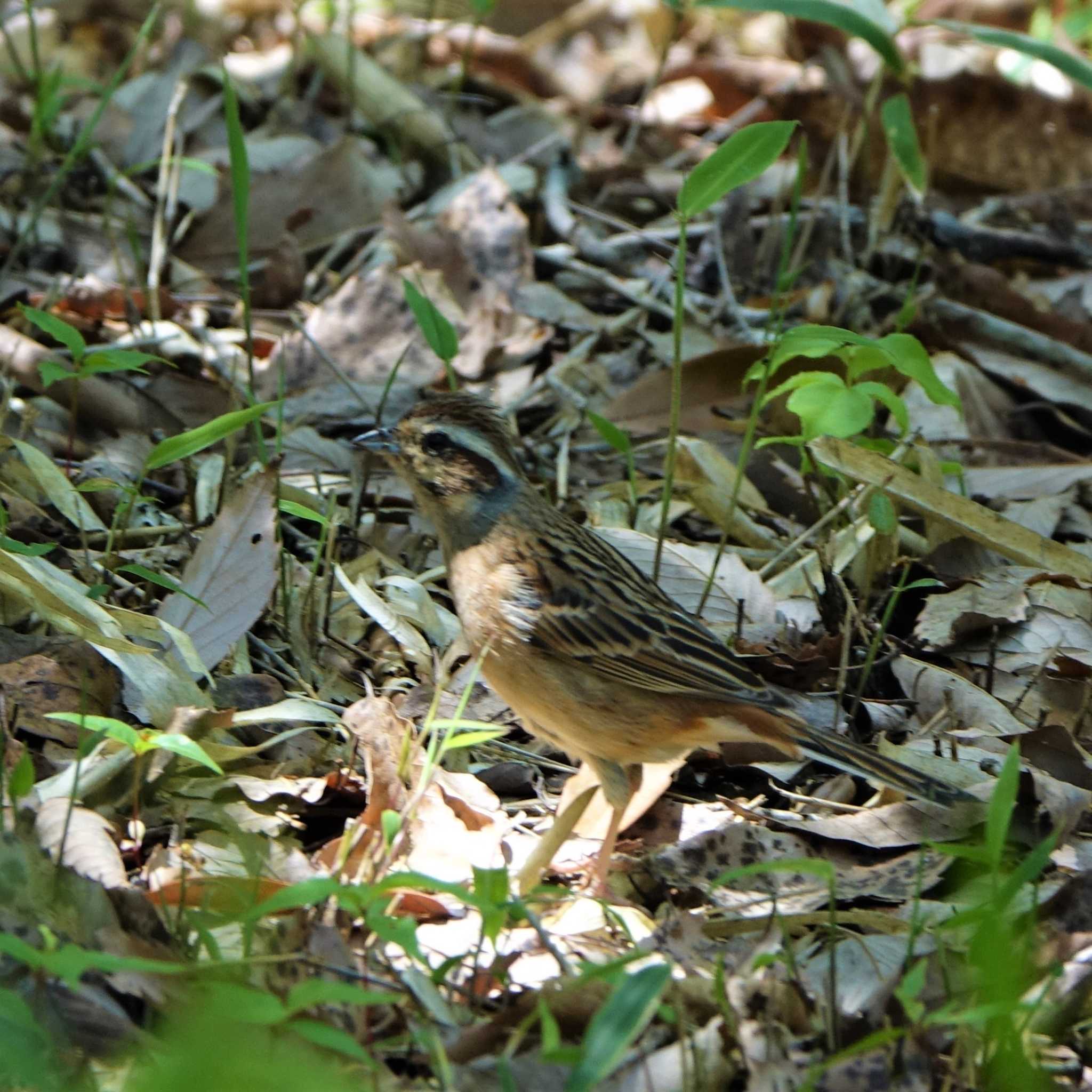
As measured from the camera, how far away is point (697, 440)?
6.76 metres

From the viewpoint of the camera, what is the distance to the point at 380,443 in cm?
554

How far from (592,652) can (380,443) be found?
1174 millimetres

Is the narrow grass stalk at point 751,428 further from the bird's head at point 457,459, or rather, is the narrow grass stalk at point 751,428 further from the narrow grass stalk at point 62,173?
the narrow grass stalk at point 62,173

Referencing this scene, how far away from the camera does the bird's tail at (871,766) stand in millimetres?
4581

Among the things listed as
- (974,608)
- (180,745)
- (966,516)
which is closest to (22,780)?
(180,745)

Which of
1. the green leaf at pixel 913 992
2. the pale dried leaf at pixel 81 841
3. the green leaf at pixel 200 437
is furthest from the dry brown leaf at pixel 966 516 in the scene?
the pale dried leaf at pixel 81 841

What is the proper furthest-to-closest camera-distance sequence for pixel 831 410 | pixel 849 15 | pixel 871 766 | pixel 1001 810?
1. pixel 849 15
2. pixel 831 410
3. pixel 871 766
4. pixel 1001 810

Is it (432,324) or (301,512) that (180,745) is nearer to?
(301,512)

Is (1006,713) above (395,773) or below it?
below

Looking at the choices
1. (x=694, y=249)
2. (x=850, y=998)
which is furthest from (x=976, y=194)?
(x=850, y=998)

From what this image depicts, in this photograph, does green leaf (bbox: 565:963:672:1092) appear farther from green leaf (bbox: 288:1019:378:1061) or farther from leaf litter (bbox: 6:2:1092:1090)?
green leaf (bbox: 288:1019:378:1061)

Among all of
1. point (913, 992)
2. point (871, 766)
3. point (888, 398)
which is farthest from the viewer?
point (888, 398)

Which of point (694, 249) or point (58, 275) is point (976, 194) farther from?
point (58, 275)

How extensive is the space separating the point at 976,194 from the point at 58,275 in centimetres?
570
